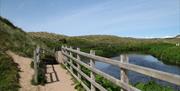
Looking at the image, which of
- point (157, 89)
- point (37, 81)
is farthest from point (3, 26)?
point (157, 89)

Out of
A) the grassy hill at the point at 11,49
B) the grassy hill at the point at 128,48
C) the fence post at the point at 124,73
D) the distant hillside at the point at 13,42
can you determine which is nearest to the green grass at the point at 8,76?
the grassy hill at the point at 11,49

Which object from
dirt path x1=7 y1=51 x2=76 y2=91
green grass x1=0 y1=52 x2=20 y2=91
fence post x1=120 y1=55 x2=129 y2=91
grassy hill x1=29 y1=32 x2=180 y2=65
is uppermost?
fence post x1=120 y1=55 x2=129 y2=91

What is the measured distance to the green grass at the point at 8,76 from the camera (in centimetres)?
1401

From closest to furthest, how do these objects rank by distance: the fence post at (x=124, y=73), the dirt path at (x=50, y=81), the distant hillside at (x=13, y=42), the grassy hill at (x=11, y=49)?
the fence post at (x=124, y=73)
the dirt path at (x=50, y=81)
the grassy hill at (x=11, y=49)
the distant hillside at (x=13, y=42)

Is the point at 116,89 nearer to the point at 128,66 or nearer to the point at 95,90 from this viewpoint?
the point at 95,90

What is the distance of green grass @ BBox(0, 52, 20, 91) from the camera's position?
14.0 m

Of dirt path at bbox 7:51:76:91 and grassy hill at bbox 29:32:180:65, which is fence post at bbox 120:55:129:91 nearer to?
dirt path at bbox 7:51:76:91

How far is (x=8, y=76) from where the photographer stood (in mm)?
16203

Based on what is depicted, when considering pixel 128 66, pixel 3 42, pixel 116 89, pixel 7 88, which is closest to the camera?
pixel 128 66

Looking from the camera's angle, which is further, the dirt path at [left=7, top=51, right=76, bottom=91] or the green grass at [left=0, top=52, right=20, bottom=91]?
the dirt path at [left=7, top=51, right=76, bottom=91]

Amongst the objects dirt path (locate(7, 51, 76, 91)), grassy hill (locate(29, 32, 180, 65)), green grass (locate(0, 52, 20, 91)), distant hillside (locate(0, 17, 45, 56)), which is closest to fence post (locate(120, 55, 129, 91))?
dirt path (locate(7, 51, 76, 91))

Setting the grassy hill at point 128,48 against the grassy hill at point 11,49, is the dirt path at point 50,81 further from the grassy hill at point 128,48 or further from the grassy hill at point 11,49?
the grassy hill at point 128,48

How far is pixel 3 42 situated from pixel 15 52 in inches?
119

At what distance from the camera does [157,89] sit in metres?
12.7
